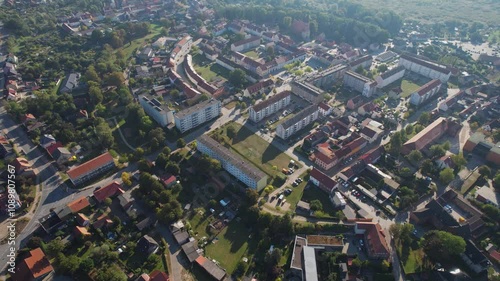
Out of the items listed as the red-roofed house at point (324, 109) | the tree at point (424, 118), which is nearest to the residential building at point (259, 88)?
the red-roofed house at point (324, 109)

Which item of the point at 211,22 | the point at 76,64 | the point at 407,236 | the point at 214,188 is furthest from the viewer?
the point at 211,22

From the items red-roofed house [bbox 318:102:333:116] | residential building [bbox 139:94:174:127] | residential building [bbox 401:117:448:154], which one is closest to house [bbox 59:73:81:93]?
residential building [bbox 139:94:174:127]

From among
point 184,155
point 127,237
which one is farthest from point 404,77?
point 127,237

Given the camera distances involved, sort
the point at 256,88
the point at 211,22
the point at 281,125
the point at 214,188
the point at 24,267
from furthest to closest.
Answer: the point at 211,22, the point at 256,88, the point at 281,125, the point at 214,188, the point at 24,267

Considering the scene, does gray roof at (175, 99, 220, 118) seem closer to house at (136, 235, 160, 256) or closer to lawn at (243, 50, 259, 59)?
house at (136, 235, 160, 256)

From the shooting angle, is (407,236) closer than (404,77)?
Yes

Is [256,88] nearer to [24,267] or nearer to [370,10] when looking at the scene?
[24,267]

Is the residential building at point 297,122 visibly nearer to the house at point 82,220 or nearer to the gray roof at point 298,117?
the gray roof at point 298,117
